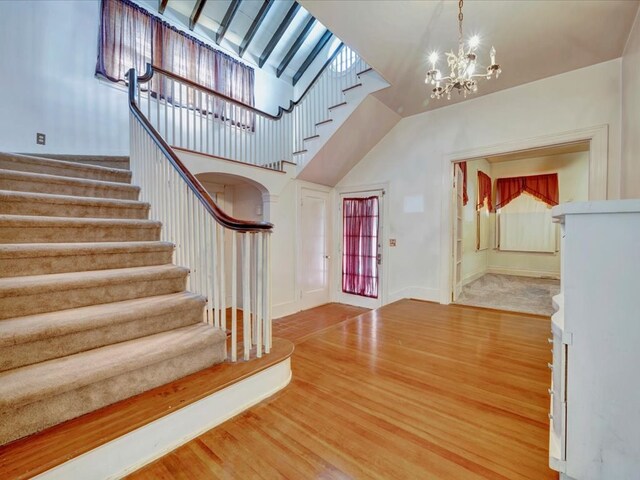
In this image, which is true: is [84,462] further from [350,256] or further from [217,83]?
[217,83]

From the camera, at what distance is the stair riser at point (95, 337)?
4.36 ft

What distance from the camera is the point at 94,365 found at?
1366 millimetres

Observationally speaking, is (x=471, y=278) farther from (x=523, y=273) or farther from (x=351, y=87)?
(x=351, y=87)

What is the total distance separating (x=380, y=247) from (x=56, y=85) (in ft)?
16.8

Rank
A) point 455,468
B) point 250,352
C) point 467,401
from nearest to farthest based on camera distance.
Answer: point 455,468 → point 467,401 → point 250,352

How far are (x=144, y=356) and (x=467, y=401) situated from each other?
6.25 ft

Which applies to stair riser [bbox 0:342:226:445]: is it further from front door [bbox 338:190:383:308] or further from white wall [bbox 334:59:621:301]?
front door [bbox 338:190:383:308]

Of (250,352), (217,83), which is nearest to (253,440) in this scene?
(250,352)

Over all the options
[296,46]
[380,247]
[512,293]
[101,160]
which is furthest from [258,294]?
[296,46]

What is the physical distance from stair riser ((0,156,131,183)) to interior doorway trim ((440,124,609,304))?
3941mm

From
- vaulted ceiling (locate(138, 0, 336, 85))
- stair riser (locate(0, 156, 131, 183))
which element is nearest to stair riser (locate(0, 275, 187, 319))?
stair riser (locate(0, 156, 131, 183))

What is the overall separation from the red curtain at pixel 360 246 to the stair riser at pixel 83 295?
3.54m

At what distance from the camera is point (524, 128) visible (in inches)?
136

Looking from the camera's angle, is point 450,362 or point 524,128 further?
point 524,128
